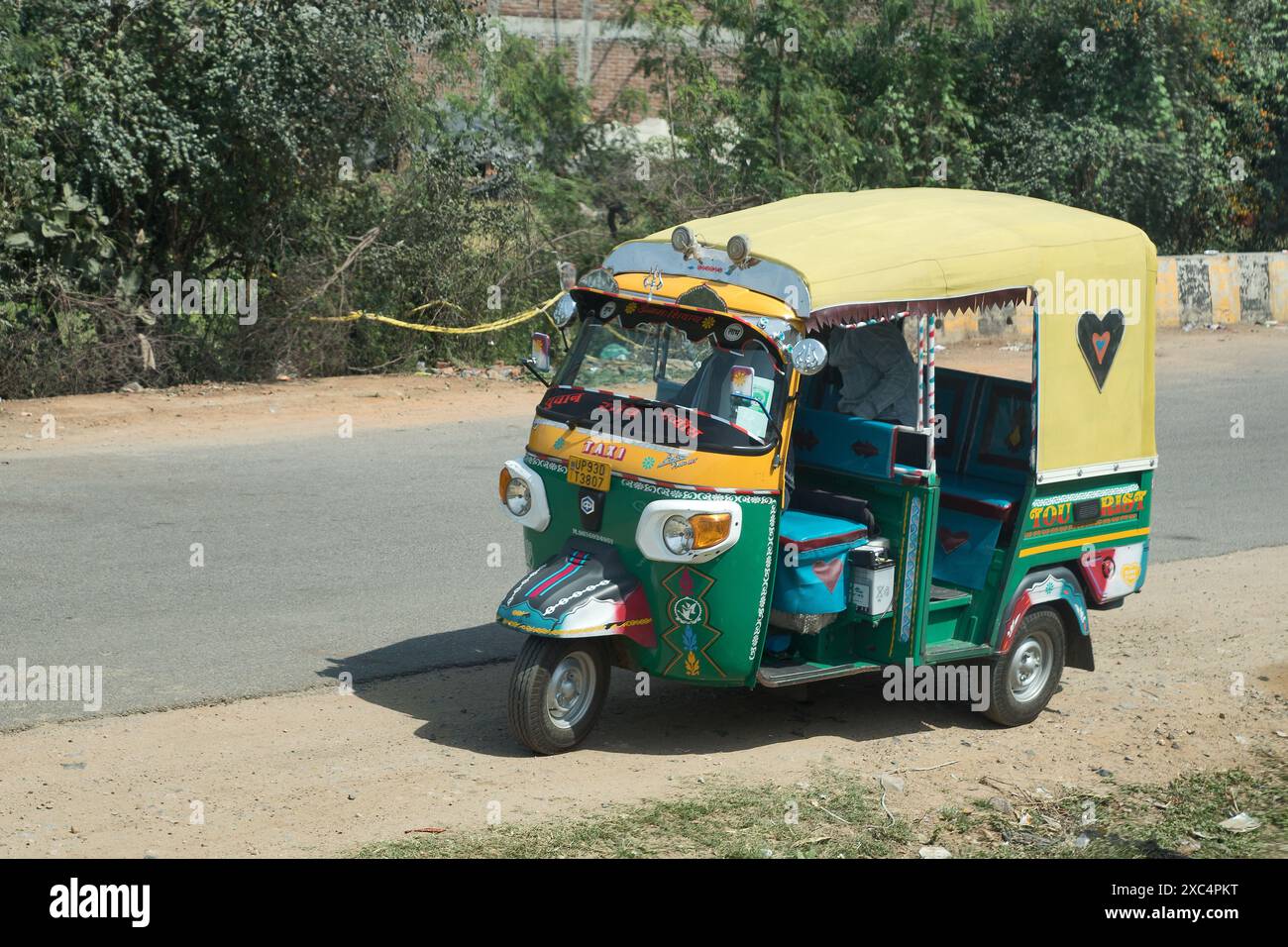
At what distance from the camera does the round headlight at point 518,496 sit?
7609mm

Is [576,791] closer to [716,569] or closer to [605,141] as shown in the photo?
[716,569]

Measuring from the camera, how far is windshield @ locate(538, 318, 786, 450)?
23.4ft

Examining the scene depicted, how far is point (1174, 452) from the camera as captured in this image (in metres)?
15.3

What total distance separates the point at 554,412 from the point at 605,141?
15830 mm

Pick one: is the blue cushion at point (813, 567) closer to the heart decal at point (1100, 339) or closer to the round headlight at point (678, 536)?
the round headlight at point (678, 536)

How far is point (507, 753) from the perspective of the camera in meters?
7.30

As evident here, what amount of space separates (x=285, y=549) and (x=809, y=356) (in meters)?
5.14

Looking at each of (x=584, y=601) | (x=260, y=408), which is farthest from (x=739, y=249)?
(x=260, y=408)

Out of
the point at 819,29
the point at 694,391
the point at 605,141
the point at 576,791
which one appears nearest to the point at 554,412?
the point at 694,391
